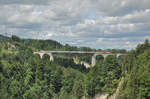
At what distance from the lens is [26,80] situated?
86250 mm

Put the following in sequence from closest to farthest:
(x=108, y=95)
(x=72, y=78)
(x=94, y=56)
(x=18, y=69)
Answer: (x=108, y=95)
(x=18, y=69)
(x=72, y=78)
(x=94, y=56)

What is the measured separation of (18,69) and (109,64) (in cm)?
3318

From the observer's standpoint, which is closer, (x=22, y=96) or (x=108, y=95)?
(x=22, y=96)

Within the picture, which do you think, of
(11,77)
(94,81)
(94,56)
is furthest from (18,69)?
(94,56)

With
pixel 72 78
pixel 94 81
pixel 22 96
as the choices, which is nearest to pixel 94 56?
pixel 72 78

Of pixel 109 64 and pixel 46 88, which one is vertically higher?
pixel 109 64

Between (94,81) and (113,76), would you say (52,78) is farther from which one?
(113,76)

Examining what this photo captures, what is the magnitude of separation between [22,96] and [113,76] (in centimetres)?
2971

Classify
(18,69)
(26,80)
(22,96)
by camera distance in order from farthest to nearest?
1. (18,69)
2. (26,80)
3. (22,96)

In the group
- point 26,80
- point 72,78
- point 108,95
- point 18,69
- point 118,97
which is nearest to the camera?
point 118,97

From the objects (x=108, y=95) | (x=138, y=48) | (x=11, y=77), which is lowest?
(x=108, y=95)

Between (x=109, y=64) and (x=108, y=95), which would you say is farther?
(x=109, y=64)

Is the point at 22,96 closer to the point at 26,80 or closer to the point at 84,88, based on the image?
the point at 26,80

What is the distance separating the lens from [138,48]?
Answer: 86438 mm
